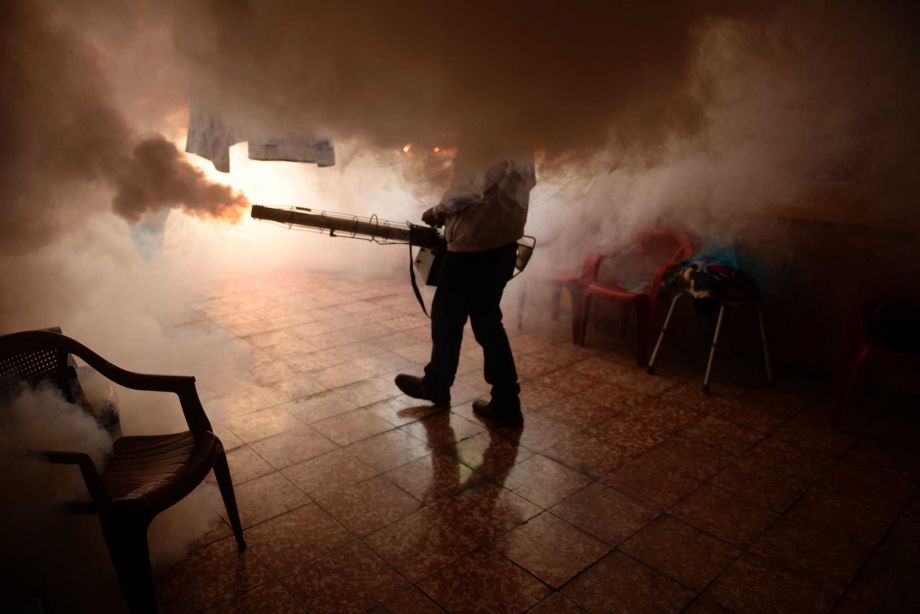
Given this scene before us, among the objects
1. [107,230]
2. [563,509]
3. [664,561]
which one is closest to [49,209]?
[107,230]

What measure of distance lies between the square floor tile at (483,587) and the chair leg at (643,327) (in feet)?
9.03

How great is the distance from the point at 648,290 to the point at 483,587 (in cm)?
318

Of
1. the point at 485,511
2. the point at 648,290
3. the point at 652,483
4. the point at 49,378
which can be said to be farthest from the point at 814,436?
the point at 49,378

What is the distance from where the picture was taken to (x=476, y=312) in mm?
3588

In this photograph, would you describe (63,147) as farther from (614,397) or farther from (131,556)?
(614,397)

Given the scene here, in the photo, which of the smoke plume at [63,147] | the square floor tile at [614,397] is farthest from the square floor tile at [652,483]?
the smoke plume at [63,147]

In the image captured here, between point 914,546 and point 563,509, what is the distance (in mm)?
1609

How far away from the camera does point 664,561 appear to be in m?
2.59

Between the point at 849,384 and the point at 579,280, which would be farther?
the point at 579,280

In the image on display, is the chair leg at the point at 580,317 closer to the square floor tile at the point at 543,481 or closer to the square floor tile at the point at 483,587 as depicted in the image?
the square floor tile at the point at 543,481

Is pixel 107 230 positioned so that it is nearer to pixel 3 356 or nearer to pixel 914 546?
pixel 3 356

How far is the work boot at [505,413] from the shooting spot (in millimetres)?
3773

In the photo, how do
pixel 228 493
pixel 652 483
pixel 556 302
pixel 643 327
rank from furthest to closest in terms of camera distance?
pixel 556 302, pixel 643 327, pixel 652 483, pixel 228 493

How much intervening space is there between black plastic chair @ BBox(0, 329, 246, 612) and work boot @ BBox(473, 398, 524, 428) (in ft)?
5.71
